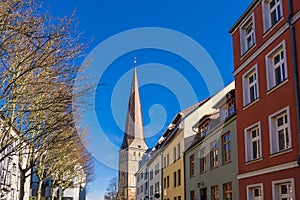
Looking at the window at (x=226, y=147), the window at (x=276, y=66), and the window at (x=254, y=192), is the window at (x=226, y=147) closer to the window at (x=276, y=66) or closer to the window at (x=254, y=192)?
the window at (x=254, y=192)

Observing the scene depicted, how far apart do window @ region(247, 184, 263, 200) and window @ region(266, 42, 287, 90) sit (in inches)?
158

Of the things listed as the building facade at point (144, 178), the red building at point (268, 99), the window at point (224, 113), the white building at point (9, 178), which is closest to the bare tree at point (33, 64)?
the red building at point (268, 99)

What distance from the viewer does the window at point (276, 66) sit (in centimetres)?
1391

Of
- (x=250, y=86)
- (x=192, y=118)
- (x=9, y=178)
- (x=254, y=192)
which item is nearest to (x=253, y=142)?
(x=254, y=192)

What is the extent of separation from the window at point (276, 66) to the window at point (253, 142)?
6.56 ft

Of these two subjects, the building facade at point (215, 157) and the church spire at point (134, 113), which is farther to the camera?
the church spire at point (134, 113)

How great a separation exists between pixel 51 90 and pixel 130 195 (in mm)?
91098

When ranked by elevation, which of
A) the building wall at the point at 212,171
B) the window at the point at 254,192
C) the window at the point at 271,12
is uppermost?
the window at the point at 271,12

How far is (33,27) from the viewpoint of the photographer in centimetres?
914

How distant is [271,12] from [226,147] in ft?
24.7

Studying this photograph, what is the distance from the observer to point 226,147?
787 inches

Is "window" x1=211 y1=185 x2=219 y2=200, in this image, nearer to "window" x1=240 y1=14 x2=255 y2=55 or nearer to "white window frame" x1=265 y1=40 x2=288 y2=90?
"window" x1=240 y1=14 x2=255 y2=55

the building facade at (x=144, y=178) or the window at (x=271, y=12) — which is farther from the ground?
the window at (x=271, y=12)

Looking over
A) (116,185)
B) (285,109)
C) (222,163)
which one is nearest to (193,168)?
(222,163)
